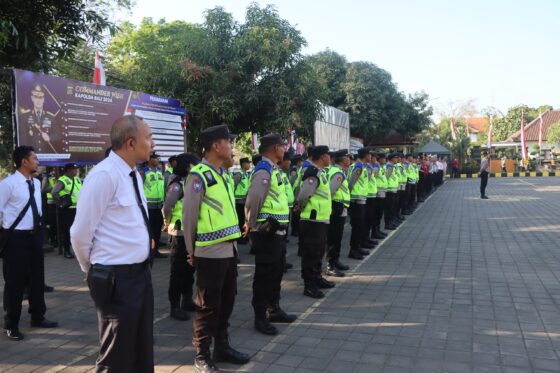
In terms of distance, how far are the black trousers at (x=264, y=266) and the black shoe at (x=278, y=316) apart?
0.29 m

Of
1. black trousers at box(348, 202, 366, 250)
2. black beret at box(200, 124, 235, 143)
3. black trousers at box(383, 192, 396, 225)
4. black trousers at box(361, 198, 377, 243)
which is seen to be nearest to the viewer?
black beret at box(200, 124, 235, 143)

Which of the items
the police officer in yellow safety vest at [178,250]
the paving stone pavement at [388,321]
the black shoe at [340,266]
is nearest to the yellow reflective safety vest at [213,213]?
the paving stone pavement at [388,321]

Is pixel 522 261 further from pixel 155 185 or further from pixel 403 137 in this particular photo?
pixel 403 137

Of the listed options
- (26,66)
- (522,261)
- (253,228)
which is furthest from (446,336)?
(26,66)

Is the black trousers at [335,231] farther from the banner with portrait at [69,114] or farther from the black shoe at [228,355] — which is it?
the banner with portrait at [69,114]

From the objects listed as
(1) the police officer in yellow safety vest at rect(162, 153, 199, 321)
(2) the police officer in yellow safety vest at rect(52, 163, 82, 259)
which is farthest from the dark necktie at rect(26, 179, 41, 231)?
(2) the police officer in yellow safety vest at rect(52, 163, 82, 259)

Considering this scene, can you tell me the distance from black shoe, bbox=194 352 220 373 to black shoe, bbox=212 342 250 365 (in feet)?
0.73

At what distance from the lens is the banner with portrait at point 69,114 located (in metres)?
7.27

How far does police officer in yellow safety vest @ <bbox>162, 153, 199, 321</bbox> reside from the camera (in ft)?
16.9

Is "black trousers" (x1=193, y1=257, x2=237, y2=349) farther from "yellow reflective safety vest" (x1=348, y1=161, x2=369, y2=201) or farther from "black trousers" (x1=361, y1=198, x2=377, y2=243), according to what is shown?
"black trousers" (x1=361, y1=198, x2=377, y2=243)

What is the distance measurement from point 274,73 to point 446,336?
8.46 m

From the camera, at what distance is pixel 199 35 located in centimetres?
1120

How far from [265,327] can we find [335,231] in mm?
2673

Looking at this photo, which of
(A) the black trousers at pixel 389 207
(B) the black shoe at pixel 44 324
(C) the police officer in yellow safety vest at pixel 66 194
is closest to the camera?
(B) the black shoe at pixel 44 324
